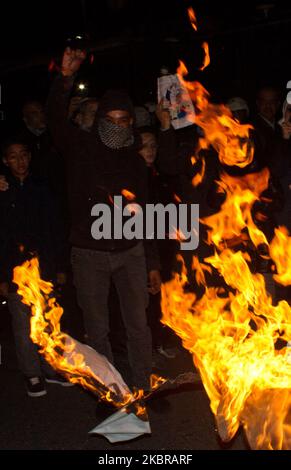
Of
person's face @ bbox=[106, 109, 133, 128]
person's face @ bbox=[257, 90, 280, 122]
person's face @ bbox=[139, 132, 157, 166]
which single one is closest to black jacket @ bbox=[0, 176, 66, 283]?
person's face @ bbox=[139, 132, 157, 166]

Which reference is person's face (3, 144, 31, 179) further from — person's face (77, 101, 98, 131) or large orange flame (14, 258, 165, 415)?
large orange flame (14, 258, 165, 415)

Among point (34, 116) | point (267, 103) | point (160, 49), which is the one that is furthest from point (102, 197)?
point (160, 49)

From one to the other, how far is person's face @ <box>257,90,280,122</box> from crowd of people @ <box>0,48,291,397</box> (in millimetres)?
10

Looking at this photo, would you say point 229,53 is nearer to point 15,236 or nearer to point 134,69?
point 134,69

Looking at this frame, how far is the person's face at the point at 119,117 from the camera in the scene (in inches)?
193

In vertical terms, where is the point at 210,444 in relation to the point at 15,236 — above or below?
below

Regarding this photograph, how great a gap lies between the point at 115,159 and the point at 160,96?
46.8 inches

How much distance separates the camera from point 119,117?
4902 millimetres

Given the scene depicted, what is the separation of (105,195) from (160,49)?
17.3ft

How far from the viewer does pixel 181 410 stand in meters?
4.93

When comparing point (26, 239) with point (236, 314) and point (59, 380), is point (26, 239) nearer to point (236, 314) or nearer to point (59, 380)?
point (59, 380)

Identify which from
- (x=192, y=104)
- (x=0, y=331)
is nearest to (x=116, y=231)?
(x=192, y=104)

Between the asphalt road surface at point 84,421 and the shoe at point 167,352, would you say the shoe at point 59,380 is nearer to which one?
the asphalt road surface at point 84,421

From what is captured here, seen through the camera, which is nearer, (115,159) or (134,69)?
(115,159)
